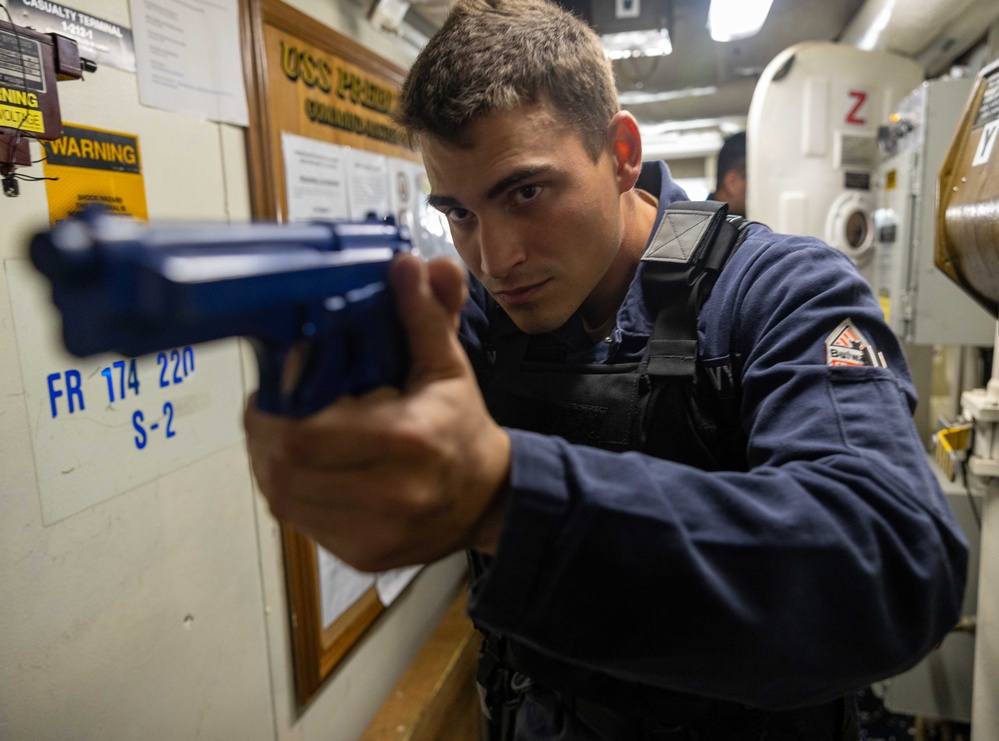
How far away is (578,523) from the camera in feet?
1.45

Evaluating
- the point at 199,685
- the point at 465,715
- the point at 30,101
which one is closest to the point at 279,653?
the point at 199,685

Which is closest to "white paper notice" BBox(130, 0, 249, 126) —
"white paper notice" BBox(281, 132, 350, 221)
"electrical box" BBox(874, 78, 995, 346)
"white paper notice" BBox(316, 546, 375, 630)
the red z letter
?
"white paper notice" BBox(281, 132, 350, 221)

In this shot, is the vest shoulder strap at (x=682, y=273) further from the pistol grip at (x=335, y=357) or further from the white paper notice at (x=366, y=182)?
the white paper notice at (x=366, y=182)

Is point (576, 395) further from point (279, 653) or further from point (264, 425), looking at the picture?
point (279, 653)

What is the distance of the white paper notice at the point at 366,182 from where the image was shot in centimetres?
199

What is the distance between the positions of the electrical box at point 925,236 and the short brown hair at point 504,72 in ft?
4.81

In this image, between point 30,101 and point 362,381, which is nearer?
point 362,381

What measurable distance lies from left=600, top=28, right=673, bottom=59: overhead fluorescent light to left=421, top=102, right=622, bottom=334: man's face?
2030mm

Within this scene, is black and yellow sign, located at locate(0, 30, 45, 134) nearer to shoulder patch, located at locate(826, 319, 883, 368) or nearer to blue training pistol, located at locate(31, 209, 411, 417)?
blue training pistol, located at locate(31, 209, 411, 417)

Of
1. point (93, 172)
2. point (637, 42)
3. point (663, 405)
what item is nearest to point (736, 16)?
point (637, 42)

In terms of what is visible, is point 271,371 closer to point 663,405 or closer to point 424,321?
point 424,321

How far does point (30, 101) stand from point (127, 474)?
65 centimetres

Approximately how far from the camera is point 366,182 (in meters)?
2.08

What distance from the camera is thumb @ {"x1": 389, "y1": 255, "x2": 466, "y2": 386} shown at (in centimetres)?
43
